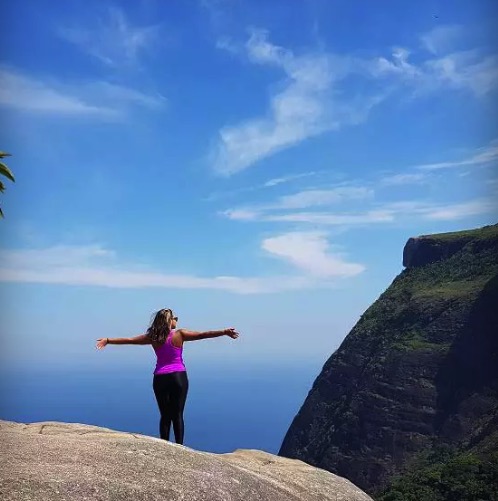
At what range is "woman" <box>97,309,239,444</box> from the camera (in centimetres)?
1301

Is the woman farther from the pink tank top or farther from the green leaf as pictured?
the green leaf

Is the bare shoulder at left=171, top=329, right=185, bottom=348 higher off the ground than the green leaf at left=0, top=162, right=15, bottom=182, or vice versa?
the green leaf at left=0, top=162, right=15, bottom=182

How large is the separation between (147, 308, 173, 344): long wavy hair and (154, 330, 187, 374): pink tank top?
116 millimetres

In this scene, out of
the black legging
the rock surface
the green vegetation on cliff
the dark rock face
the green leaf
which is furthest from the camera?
the dark rock face

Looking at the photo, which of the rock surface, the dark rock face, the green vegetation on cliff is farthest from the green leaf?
the dark rock face

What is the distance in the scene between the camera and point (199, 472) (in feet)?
35.1

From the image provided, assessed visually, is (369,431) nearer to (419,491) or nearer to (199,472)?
(419,491)

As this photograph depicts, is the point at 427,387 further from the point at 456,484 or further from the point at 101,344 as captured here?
the point at 101,344

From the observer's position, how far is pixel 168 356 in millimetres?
13055

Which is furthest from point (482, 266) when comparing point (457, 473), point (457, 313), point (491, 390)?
point (457, 473)

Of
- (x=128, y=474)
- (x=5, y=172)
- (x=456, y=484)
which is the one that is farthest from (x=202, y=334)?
(x=456, y=484)

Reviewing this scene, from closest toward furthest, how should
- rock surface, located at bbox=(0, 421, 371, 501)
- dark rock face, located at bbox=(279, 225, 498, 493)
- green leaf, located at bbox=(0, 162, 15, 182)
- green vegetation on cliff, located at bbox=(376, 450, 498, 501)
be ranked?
rock surface, located at bbox=(0, 421, 371, 501), green leaf, located at bbox=(0, 162, 15, 182), green vegetation on cliff, located at bbox=(376, 450, 498, 501), dark rock face, located at bbox=(279, 225, 498, 493)

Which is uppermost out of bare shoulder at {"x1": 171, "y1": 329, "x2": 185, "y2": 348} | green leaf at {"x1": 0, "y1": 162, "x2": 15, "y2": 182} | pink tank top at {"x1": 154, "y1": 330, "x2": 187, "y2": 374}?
green leaf at {"x1": 0, "y1": 162, "x2": 15, "y2": 182}

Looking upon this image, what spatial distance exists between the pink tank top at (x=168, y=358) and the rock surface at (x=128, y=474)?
1405mm
